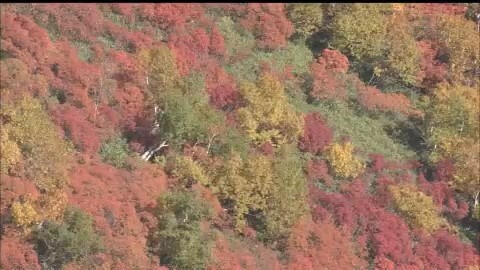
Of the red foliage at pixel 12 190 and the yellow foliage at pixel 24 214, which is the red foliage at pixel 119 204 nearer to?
the red foliage at pixel 12 190

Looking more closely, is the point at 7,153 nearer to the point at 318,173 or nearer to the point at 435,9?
the point at 318,173

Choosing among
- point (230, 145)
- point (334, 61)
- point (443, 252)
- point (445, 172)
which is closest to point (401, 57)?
point (334, 61)

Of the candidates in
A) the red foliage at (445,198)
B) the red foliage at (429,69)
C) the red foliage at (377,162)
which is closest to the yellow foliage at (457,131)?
the red foliage at (445,198)

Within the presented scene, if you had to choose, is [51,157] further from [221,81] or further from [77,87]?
[221,81]

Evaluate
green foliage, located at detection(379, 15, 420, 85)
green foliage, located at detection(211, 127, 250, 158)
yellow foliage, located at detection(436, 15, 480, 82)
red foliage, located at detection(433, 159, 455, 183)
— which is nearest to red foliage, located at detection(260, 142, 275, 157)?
green foliage, located at detection(211, 127, 250, 158)


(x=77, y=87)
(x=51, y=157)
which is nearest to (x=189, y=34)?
(x=77, y=87)

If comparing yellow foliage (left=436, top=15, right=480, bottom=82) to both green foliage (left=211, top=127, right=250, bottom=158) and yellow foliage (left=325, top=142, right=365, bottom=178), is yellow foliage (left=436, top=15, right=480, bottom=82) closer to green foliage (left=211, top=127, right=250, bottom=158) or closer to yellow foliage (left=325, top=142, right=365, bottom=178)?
yellow foliage (left=325, top=142, right=365, bottom=178)
